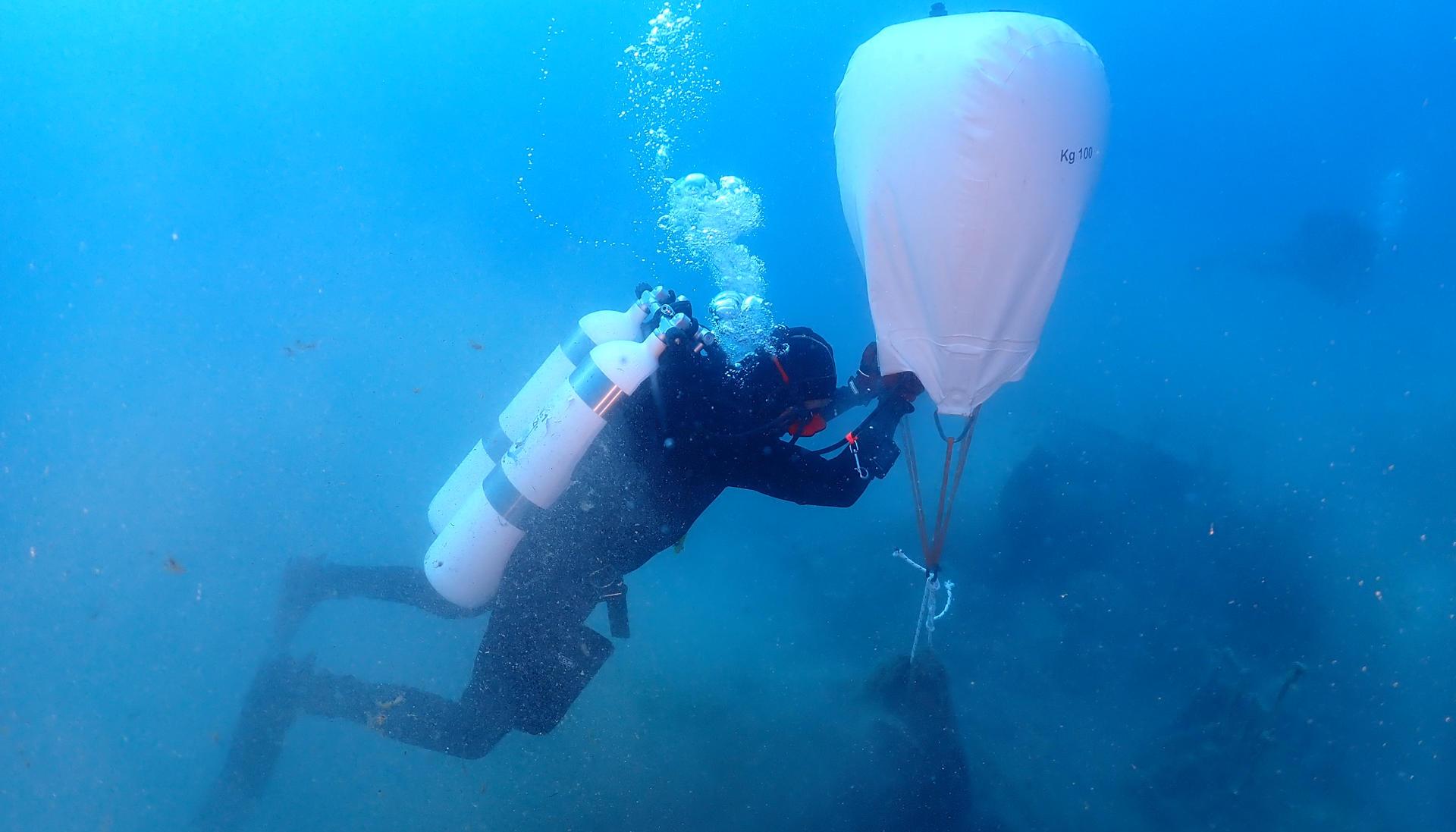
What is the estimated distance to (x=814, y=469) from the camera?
348 cm

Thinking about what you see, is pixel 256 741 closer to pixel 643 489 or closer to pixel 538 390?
pixel 538 390

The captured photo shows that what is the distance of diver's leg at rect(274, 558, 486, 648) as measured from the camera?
557cm

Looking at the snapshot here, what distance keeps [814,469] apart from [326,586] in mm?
4976

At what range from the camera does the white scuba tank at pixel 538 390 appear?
397 centimetres

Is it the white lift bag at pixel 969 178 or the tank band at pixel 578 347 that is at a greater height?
the white lift bag at pixel 969 178

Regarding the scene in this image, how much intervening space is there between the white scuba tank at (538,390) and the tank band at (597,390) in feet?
1.21

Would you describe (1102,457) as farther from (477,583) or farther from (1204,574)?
(477,583)

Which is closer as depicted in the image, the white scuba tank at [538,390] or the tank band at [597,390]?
the tank band at [597,390]

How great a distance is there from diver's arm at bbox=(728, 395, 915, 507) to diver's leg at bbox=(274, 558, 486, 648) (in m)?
3.63

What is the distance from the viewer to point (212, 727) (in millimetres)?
8219

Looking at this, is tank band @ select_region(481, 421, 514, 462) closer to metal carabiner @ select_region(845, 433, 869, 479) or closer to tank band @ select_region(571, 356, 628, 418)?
tank band @ select_region(571, 356, 628, 418)

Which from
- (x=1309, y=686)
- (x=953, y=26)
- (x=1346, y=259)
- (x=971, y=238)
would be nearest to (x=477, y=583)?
(x=971, y=238)

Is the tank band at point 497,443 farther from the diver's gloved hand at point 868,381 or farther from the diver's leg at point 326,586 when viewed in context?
the diver's gloved hand at point 868,381

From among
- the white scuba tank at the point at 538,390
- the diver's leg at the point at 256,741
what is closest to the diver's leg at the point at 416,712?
the diver's leg at the point at 256,741
